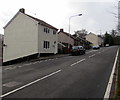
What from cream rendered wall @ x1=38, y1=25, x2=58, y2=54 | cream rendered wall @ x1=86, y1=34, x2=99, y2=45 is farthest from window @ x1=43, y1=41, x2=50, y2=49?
cream rendered wall @ x1=86, y1=34, x2=99, y2=45

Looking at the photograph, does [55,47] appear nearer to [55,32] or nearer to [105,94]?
[55,32]

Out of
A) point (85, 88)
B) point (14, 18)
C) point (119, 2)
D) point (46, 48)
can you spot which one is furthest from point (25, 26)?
point (85, 88)

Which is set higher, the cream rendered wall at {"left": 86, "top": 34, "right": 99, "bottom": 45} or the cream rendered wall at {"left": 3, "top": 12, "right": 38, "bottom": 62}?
the cream rendered wall at {"left": 86, "top": 34, "right": 99, "bottom": 45}

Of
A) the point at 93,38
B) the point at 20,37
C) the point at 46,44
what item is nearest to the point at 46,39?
the point at 46,44

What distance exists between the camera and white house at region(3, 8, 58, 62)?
36.9 metres

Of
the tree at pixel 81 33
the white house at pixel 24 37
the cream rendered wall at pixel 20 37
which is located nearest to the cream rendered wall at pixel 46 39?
the white house at pixel 24 37

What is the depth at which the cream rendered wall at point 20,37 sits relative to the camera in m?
37.2

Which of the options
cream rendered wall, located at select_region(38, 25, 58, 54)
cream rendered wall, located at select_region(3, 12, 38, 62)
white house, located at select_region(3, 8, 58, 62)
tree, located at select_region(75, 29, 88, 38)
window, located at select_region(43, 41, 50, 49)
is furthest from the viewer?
tree, located at select_region(75, 29, 88, 38)

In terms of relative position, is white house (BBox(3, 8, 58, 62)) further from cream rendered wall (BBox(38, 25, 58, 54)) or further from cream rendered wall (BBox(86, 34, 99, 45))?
cream rendered wall (BBox(86, 34, 99, 45))

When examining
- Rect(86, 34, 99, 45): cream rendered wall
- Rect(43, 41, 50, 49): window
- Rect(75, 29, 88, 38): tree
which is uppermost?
Rect(75, 29, 88, 38): tree

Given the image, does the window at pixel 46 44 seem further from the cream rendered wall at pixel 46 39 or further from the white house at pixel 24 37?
the cream rendered wall at pixel 46 39

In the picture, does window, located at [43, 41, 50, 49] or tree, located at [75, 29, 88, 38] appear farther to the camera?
tree, located at [75, 29, 88, 38]

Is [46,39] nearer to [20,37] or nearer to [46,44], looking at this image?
[46,44]

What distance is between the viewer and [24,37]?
38312 mm
